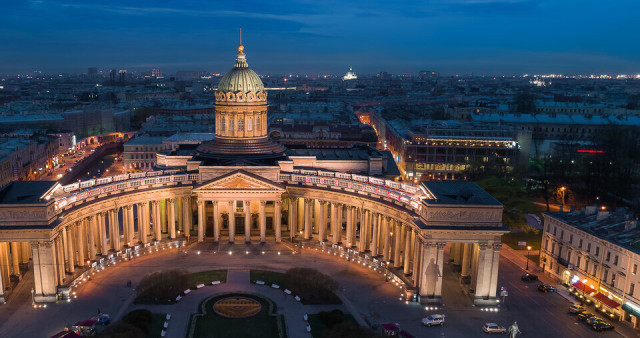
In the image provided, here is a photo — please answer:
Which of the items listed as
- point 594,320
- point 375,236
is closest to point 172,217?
point 375,236

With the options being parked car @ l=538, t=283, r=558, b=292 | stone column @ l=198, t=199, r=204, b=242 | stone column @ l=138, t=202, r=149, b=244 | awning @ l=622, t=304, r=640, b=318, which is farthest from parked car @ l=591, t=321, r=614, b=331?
stone column @ l=138, t=202, r=149, b=244

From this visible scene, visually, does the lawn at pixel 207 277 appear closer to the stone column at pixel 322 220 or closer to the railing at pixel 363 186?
the stone column at pixel 322 220

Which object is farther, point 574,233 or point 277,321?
point 574,233

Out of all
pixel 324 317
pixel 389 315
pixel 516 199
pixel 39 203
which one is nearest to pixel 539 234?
pixel 516 199

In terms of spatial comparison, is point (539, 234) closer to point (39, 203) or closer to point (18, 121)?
point (39, 203)

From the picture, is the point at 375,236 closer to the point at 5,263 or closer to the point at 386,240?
the point at 386,240

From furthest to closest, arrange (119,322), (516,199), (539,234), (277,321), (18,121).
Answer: (18,121) → (516,199) → (539,234) → (277,321) → (119,322)
